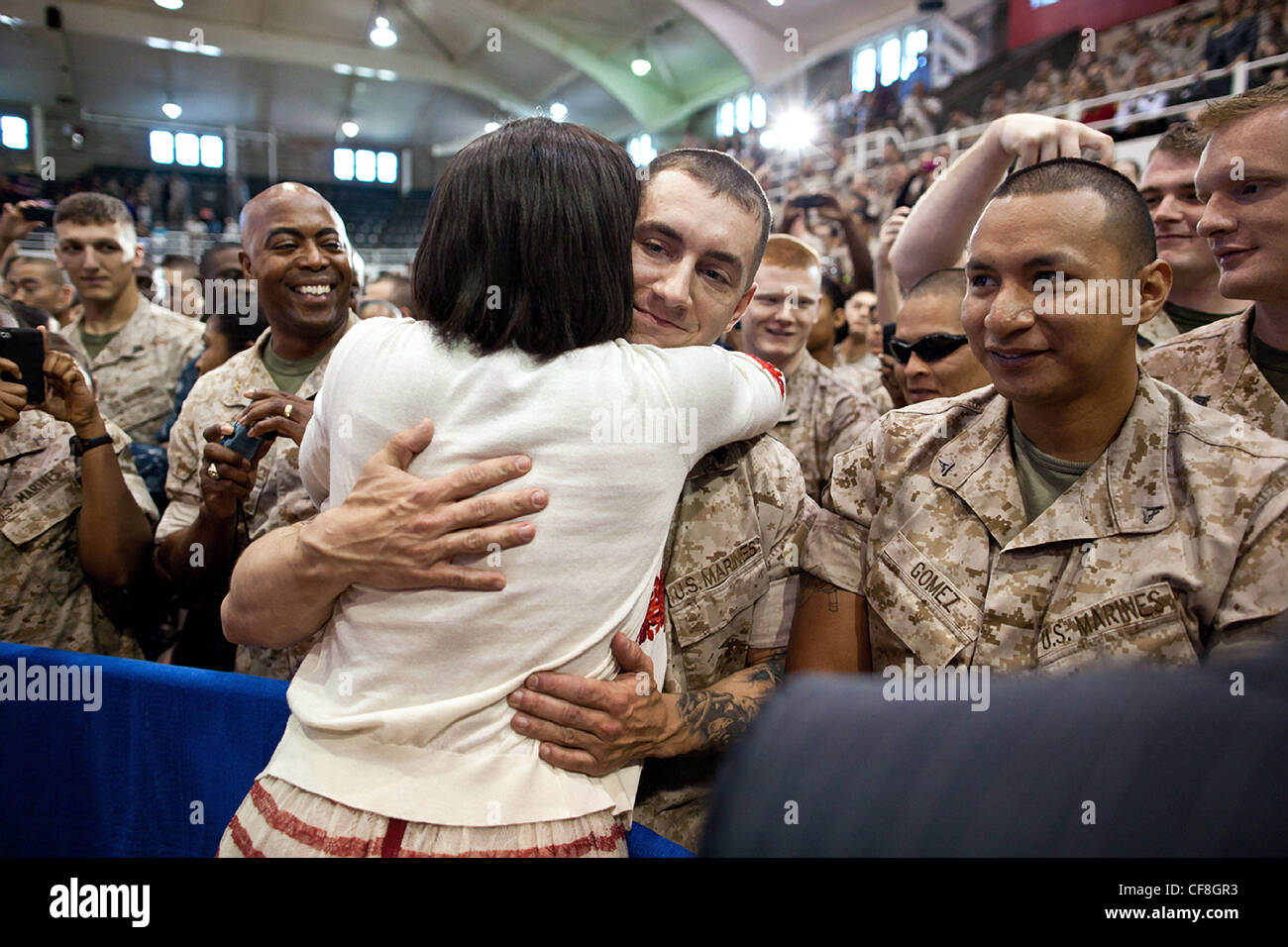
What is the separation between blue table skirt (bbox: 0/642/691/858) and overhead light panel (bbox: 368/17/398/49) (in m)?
18.5

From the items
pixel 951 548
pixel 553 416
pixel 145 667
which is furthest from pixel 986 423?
pixel 145 667

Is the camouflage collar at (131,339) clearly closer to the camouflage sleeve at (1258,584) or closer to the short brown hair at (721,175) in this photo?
the short brown hair at (721,175)

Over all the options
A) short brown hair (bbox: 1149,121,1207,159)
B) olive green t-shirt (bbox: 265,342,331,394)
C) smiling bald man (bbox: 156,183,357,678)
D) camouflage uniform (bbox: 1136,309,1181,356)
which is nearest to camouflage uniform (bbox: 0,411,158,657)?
smiling bald man (bbox: 156,183,357,678)

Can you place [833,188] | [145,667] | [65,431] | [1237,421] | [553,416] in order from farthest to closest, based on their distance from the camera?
[833,188]
[65,431]
[145,667]
[1237,421]
[553,416]

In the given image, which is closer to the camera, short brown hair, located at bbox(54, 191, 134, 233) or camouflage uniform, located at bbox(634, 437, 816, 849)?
camouflage uniform, located at bbox(634, 437, 816, 849)

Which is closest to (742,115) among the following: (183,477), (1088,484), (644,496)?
(183,477)

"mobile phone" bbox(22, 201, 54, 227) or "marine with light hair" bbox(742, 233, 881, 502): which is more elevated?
"mobile phone" bbox(22, 201, 54, 227)

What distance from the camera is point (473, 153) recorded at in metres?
1.23

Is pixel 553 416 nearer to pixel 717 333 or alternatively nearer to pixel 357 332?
pixel 357 332

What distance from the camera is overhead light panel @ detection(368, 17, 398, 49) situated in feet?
55.5

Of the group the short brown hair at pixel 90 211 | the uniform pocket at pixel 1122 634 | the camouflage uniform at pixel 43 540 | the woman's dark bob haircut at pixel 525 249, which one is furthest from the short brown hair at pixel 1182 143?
the short brown hair at pixel 90 211

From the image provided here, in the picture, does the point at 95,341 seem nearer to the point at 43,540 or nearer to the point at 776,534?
the point at 43,540

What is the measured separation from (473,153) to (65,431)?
1.92 meters

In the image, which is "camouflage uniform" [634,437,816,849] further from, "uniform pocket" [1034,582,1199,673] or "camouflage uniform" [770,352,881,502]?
"camouflage uniform" [770,352,881,502]
